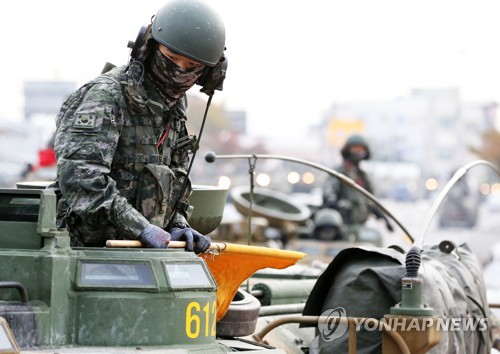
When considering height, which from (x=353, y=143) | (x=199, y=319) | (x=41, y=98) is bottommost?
(x=353, y=143)

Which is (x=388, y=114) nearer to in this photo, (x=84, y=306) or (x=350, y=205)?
(x=350, y=205)

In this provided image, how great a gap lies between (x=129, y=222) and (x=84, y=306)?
2.28 ft

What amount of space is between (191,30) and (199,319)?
1729 millimetres

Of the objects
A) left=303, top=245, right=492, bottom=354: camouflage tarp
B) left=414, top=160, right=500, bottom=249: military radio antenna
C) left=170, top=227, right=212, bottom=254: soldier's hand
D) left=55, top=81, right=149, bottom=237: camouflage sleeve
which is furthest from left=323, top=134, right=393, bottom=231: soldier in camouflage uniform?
left=55, top=81, right=149, bottom=237: camouflage sleeve

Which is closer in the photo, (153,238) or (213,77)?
(153,238)

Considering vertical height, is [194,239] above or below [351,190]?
above

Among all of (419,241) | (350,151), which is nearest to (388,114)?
(350,151)

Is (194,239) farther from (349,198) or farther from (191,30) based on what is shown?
(349,198)

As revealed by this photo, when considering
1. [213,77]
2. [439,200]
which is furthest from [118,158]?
[439,200]

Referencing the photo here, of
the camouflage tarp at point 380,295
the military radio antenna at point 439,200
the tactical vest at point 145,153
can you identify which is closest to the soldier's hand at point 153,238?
the tactical vest at point 145,153

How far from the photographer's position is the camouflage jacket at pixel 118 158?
8109mm

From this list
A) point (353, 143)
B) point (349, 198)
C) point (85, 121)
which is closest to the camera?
point (85, 121)

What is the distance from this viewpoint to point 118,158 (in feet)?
28.0
